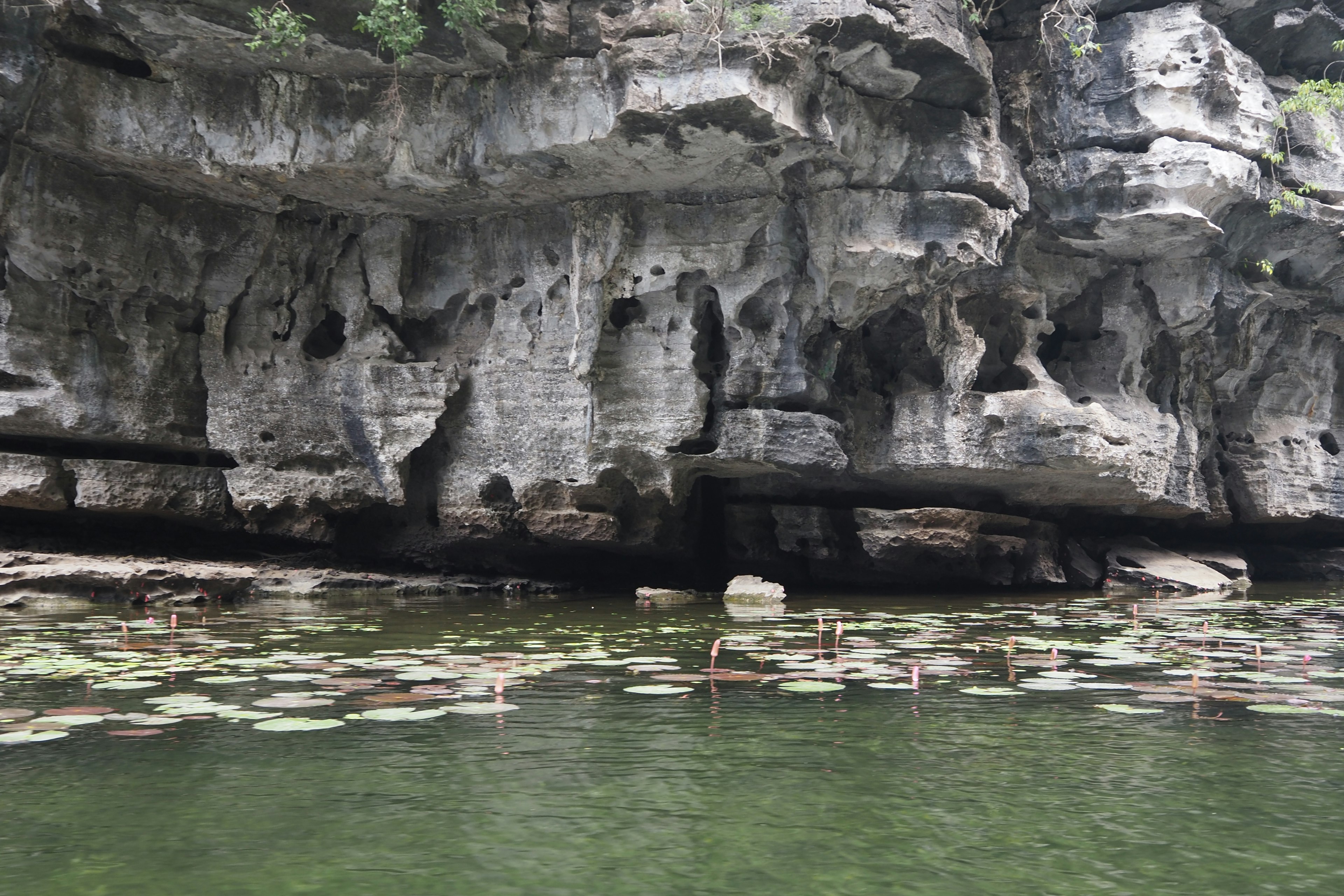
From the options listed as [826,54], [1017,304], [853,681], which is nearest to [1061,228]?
[1017,304]

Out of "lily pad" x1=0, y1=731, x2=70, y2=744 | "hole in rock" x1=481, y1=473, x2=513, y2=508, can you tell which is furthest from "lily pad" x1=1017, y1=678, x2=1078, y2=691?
"hole in rock" x1=481, y1=473, x2=513, y2=508

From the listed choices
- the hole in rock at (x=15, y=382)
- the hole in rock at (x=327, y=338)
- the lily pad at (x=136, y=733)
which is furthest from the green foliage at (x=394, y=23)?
the lily pad at (x=136, y=733)

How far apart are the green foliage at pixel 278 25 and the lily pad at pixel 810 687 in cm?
706

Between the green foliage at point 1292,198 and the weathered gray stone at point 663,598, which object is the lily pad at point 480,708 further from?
the green foliage at point 1292,198

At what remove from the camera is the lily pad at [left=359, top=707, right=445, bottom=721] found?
346 centimetres

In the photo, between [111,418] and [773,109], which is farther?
[111,418]

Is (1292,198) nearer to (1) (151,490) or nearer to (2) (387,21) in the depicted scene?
(2) (387,21)

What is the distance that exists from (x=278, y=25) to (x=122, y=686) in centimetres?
637

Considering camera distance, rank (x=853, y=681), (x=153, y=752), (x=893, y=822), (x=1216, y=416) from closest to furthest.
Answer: (x=893, y=822)
(x=153, y=752)
(x=853, y=681)
(x=1216, y=416)

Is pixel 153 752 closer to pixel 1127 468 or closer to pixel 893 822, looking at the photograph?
pixel 893 822

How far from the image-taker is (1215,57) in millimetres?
11398

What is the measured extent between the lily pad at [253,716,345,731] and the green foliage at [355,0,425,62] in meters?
6.73

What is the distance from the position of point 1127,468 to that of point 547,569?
709 cm

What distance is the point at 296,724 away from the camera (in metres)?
3.21
